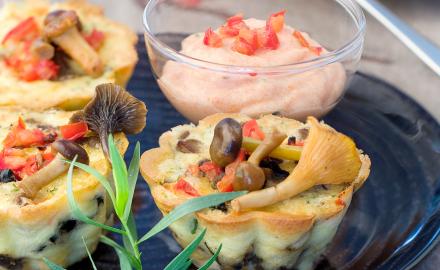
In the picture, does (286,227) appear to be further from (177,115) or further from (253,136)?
(177,115)

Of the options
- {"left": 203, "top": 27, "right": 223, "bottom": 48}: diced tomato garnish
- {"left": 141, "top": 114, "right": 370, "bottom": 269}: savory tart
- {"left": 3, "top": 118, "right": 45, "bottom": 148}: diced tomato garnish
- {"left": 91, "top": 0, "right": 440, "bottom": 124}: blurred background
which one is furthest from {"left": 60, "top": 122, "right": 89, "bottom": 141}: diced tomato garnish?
{"left": 91, "top": 0, "right": 440, "bottom": 124}: blurred background

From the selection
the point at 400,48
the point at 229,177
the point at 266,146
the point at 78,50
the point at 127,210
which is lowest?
the point at 400,48

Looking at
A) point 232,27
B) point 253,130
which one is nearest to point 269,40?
point 232,27

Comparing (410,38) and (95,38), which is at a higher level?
(410,38)

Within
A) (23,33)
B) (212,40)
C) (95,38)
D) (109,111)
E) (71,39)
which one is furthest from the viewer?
(95,38)

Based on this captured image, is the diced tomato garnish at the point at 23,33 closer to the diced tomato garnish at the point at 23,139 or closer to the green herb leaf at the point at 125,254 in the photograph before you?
the diced tomato garnish at the point at 23,139

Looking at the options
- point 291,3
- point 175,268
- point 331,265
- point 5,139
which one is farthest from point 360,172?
point 291,3

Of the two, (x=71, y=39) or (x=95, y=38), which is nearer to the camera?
(x=71, y=39)

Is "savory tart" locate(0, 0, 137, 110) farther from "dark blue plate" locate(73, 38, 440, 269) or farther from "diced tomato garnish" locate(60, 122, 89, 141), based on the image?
"diced tomato garnish" locate(60, 122, 89, 141)

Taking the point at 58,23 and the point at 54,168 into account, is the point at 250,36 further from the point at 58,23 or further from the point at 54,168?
the point at 54,168
